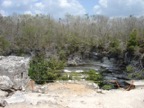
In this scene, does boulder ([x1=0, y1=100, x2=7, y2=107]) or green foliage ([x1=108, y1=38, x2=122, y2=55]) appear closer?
boulder ([x1=0, y1=100, x2=7, y2=107])

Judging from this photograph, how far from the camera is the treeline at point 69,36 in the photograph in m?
31.7

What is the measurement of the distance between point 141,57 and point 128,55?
2.19 meters

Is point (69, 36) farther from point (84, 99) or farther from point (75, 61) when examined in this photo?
point (84, 99)

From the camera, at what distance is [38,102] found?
10.5 meters

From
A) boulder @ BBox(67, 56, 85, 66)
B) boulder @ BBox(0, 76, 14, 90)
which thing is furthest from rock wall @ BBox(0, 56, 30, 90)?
boulder @ BBox(67, 56, 85, 66)

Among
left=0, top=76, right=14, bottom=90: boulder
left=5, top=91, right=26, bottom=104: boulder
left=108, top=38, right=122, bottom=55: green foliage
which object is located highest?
left=108, top=38, right=122, bottom=55: green foliage

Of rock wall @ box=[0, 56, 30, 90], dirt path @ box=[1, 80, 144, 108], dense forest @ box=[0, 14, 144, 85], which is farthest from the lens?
dense forest @ box=[0, 14, 144, 85]

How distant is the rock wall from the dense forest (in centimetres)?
1452

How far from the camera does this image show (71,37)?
34469 millimetres

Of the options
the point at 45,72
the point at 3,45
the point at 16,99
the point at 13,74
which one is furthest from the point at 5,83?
the point at 3,45

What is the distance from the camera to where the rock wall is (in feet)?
40.6

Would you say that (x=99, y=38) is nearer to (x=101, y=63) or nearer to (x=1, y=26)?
(x=101, y=63)

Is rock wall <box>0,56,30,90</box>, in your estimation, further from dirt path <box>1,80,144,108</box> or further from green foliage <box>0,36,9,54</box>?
green foliage <box>0,36,9,54</box>

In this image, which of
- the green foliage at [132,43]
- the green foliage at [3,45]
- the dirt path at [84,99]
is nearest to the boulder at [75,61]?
the green foliage at [132,43]
